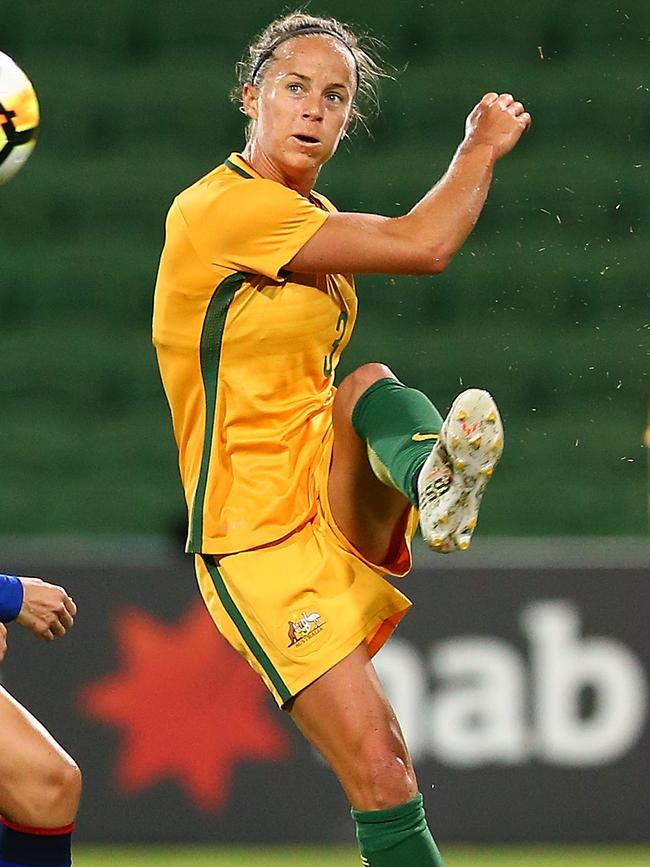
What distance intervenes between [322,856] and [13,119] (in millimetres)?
2388

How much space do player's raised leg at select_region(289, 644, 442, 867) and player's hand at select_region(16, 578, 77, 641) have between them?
40 centimetres

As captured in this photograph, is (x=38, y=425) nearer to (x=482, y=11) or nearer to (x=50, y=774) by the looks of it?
(x=482, y=11)

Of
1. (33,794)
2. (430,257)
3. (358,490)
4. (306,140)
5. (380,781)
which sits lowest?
(33,794)

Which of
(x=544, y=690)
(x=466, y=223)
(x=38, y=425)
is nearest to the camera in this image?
(x=466, y=223)

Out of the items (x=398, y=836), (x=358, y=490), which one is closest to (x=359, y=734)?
(x=398, y=836)

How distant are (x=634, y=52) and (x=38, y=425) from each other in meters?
2.36

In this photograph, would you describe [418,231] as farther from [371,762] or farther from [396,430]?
[371,762]

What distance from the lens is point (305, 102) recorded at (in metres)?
3.00

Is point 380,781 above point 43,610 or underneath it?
underneath

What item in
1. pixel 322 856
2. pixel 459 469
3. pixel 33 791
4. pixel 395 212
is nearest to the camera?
pixel 459 469

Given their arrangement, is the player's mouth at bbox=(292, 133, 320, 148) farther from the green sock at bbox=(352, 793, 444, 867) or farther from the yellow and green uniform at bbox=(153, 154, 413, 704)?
the green sock at bbox=(352, 793, 444, 867)

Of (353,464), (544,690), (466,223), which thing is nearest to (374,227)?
(466,223)

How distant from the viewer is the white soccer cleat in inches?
108

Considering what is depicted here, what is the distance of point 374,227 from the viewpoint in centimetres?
289
